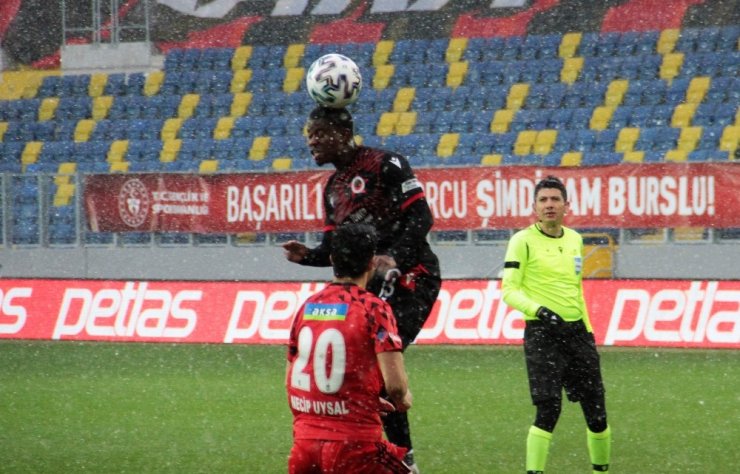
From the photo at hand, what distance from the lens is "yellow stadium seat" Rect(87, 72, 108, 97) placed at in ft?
102

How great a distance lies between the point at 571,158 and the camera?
24.9 m

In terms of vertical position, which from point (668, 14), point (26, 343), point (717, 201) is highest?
point (668, 14)

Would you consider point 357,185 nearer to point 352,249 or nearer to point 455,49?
point 352,249

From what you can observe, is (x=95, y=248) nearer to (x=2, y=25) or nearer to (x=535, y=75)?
(x=535, y=75)

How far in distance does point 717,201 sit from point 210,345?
715cm

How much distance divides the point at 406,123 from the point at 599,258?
9159 mm

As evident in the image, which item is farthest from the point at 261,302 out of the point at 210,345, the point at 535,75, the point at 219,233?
the point at 535,75

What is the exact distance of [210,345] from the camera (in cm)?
1709

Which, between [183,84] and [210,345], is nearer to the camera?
[210,345]

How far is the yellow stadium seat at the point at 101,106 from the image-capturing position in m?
30.5

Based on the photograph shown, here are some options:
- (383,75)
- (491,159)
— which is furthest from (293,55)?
(491,159)

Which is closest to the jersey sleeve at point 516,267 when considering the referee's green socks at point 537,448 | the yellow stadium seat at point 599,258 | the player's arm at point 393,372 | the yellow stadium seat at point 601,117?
the referee's green socks at point 537,448

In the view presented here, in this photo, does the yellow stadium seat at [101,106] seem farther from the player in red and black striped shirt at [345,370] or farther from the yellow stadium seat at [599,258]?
the player in red and black striped shirt at [345,370]

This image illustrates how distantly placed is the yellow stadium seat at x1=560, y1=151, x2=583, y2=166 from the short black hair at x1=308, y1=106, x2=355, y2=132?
1872cm
